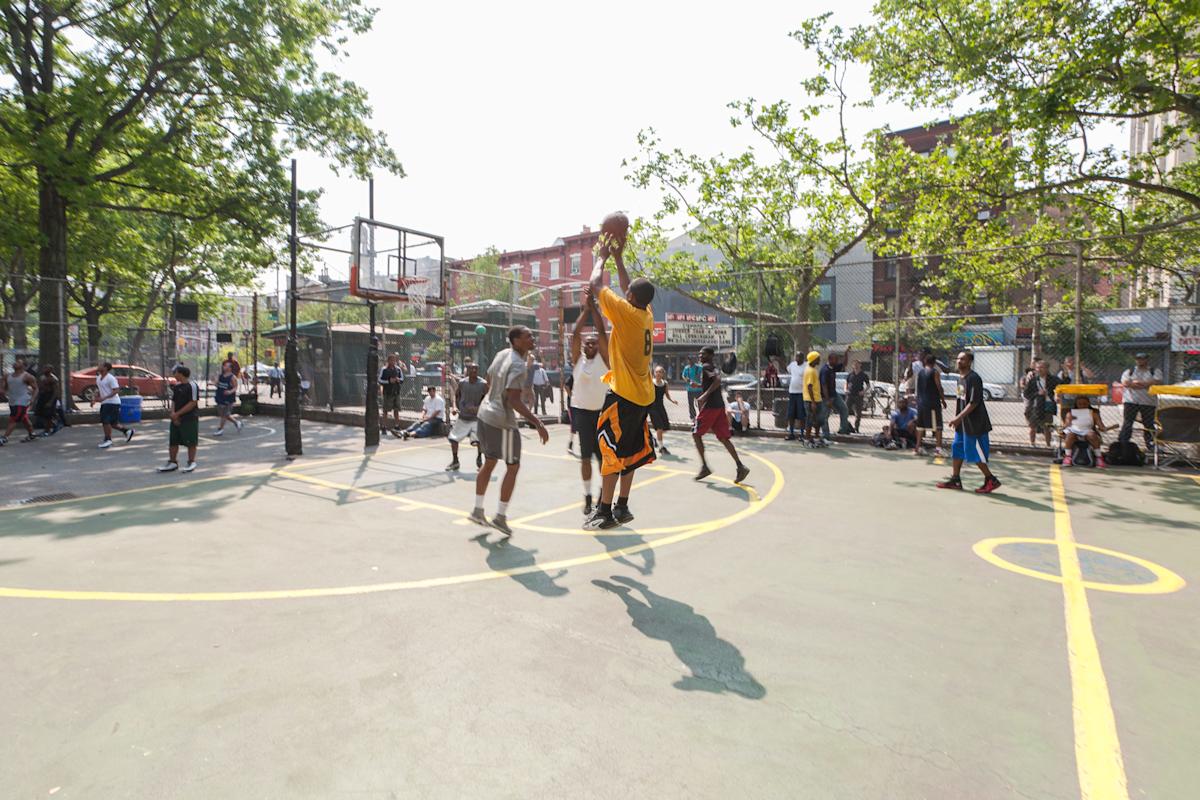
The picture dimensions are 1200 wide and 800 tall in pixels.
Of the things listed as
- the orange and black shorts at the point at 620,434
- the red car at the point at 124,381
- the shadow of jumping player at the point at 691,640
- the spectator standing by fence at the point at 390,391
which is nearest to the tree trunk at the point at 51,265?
the red car at the point at 124,381

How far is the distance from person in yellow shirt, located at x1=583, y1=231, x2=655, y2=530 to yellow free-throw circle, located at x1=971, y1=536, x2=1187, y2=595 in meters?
3.16

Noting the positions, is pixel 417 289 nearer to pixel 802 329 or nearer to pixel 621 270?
pixel 802 329

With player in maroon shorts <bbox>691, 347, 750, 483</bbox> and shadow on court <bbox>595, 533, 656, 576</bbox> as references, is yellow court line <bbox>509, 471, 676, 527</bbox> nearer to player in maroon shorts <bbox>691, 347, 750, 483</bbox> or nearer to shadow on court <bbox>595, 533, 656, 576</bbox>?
shadow on court <bbox>595, 533, 656, 576</bbox>

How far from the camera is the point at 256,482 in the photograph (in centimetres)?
913

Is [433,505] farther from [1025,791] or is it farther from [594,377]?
[1025,791]

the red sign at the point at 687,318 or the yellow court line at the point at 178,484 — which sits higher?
the red sign at the point at 687,318

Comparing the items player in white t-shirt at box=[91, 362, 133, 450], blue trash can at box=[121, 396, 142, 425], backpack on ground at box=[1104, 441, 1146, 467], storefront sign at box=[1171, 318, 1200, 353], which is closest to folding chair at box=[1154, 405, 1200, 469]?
backpack on ground at box=[1104, 441, 1146, 467]

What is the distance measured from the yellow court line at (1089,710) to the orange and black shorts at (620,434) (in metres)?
3.22

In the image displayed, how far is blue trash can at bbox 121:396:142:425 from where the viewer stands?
17516 mm

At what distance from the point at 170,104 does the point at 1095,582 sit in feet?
74.3

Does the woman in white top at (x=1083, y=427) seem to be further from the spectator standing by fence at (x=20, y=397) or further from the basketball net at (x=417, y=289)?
the spectator standing by fence at (x=20, y=397)

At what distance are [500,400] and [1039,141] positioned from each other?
13544 millimetres

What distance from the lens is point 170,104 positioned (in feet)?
57.8

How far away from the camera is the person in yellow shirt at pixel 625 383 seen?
17.4ft
